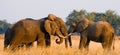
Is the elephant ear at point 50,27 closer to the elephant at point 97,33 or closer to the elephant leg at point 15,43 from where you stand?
the elephant leg at point 15,43

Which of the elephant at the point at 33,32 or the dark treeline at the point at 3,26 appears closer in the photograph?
the elephant at the point at 33,32

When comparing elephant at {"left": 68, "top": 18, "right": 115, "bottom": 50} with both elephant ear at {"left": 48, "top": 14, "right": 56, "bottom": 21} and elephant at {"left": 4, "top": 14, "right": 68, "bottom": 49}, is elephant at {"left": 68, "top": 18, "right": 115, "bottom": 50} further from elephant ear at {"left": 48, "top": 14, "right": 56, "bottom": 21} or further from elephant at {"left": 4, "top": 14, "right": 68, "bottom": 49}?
elephant ear at {"left": 48, "top": 14, "right": 56, "bottom": 21}

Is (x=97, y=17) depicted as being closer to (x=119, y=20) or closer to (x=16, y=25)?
(x=119, y=20)

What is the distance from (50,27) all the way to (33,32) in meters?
0.87

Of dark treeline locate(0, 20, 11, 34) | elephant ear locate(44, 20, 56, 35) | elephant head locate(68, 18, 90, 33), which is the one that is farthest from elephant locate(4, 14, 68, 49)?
dark treeline locate(0, 20, 11, 34)

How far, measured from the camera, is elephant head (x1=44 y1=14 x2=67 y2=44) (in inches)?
642

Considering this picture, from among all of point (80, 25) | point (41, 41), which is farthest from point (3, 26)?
point (41, 41)

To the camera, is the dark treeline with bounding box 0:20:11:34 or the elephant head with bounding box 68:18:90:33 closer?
the elephant head with bounding box 68:18:90:33

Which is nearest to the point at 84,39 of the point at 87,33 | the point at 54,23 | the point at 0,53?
the point at 87,33

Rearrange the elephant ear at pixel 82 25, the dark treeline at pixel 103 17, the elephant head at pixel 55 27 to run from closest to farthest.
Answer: the elephant head at pixel 55 27
the elephant ear at pixel 82 25
the dark treeline at pixel 103 17

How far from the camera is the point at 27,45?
52.8 feet

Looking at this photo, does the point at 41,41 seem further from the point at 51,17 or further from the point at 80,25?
the point at 80,25

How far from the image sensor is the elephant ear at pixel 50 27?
16178mm

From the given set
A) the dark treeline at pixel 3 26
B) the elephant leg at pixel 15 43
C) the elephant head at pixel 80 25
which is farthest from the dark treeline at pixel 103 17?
the elephant leg at pixel 15 43
